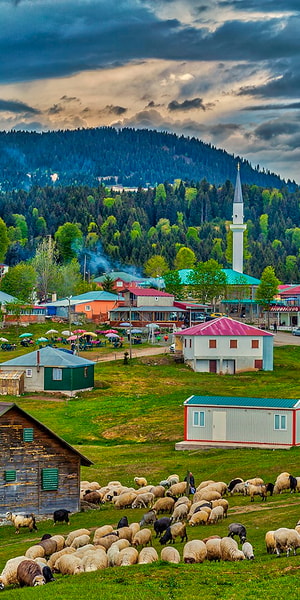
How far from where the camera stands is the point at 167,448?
198ft

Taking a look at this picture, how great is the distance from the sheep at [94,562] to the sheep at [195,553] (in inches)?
98.4

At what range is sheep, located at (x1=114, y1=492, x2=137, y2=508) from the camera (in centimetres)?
4250

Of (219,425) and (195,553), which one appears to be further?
(219,425)

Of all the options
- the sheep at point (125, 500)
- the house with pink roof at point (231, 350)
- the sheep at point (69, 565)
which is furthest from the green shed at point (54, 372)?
the sheep at point (69, 565)

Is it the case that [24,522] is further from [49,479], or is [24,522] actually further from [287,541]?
[287,541]

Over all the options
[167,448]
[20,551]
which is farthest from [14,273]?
[20,551]

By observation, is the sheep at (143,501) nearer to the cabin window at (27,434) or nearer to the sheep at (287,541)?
the cabin window at (27,434)

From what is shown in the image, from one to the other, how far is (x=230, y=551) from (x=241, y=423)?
2784 centimetres

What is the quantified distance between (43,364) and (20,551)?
53.6m

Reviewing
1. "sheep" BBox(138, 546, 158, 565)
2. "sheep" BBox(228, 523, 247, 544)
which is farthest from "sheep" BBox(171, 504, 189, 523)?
"sheep" BBox(138, 546, 158, 565)

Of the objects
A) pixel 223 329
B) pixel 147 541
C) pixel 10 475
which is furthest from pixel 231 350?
pixel 147 541

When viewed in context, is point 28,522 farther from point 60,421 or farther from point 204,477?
point 60,421

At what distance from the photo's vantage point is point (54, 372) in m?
87.3

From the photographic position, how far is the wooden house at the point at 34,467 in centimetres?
4303
